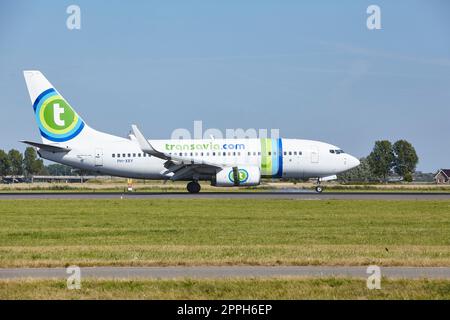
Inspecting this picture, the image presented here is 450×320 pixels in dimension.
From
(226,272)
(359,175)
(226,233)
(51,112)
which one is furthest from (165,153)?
(359,175)

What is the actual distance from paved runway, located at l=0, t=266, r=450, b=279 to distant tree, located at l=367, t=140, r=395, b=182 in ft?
491

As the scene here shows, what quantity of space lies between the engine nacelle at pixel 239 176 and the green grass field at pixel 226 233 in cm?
1136

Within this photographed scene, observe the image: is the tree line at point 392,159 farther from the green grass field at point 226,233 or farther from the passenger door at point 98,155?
the green grass field at point 226,233

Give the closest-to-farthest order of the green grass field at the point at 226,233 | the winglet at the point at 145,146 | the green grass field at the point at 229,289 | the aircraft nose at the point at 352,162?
1. the green grass field at the point at 229,289
2. the green grass field at the point at 226,233
3. the winglet at the point at 145,146
4. the aircraft nose at the point at 352,162

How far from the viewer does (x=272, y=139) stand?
58.9 metres

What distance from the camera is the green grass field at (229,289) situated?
14328mm

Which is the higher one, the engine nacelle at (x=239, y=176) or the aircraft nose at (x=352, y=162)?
the aircraft nose at (x=352, y=162)

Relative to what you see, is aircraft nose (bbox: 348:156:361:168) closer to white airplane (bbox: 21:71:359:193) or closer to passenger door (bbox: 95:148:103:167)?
white airplane (bbox: 21:71:359:193)

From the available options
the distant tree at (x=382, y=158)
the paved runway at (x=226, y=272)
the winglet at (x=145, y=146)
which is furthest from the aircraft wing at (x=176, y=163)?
the distant tree at (x=382, y=158)

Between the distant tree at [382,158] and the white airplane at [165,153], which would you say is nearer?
the white airplane at [165,153]

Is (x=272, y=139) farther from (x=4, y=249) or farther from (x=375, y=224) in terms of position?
(x=4, y=249)

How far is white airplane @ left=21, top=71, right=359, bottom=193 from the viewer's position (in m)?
57.8
